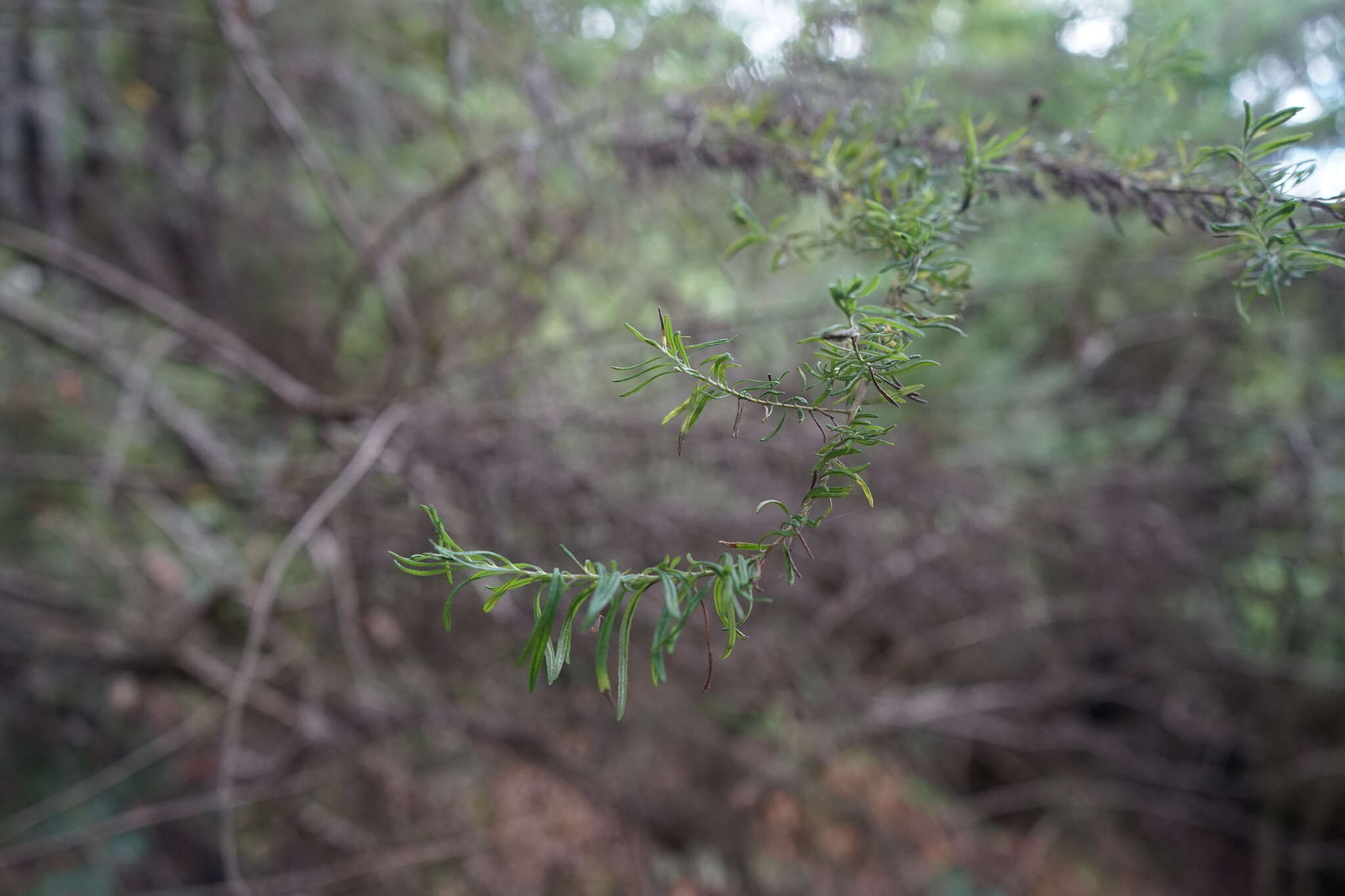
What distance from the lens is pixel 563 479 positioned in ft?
6.82

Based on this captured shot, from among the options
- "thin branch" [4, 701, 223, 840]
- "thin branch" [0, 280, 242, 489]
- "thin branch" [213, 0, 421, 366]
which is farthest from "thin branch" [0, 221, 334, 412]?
"thin branch" [4, 701, 223, 840]

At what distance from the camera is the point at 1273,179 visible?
746 millimetres

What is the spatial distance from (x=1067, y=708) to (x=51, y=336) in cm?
479

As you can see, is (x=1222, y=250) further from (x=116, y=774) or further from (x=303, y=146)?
(x=116, y=774)

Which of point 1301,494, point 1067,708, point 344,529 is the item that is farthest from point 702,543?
point 1067,708

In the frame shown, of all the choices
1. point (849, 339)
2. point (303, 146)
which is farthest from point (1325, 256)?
point (303, 146)

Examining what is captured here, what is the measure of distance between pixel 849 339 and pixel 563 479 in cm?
151

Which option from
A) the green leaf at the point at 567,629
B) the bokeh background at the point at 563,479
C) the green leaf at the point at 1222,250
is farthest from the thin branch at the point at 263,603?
the green leaf at the point at 1222,250

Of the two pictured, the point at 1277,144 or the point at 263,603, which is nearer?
the point at 1277,144

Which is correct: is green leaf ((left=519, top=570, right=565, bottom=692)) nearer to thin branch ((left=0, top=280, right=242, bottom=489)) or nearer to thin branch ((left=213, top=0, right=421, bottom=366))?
thin branch ((left=213, top=0, right=421, bottom=366))

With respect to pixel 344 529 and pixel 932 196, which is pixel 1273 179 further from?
pixel 344 529

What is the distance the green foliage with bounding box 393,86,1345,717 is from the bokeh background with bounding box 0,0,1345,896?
903 millimetres

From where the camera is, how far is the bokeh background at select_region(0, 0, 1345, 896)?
2316 mm

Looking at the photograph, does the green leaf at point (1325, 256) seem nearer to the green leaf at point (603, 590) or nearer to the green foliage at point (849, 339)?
the green foliage at point (849, 339)
